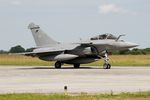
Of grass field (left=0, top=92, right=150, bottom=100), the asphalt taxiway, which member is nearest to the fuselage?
the asphalt taxiway

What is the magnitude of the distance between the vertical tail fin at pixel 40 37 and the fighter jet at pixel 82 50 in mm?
220

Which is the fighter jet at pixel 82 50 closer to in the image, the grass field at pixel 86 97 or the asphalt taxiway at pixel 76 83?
the asphalt taxiway at pixel 76 83

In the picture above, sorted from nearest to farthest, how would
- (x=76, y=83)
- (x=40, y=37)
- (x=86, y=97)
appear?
(x=86, y=97)
(x=76, y=83)
(x=40, y=37)

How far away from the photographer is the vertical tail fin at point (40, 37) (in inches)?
1725

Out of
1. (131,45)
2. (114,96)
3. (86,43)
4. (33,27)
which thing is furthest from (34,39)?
(114,96)

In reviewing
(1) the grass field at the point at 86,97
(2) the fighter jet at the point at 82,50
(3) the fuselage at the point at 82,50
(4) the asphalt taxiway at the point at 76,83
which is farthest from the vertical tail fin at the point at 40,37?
(1) the grass field at the point at 86,97

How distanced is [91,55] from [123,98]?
25880mm

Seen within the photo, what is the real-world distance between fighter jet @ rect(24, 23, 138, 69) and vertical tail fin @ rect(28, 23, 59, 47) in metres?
0.22

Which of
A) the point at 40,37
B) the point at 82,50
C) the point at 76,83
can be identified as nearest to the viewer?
the point at 76,83

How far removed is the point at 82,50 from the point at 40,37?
18.3 ft

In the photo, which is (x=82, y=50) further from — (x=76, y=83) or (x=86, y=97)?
(x=86, y=97)

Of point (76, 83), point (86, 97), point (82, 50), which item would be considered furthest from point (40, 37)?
point (86, 97)

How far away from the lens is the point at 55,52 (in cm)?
4125

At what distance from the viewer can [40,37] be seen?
4403 centimetres
